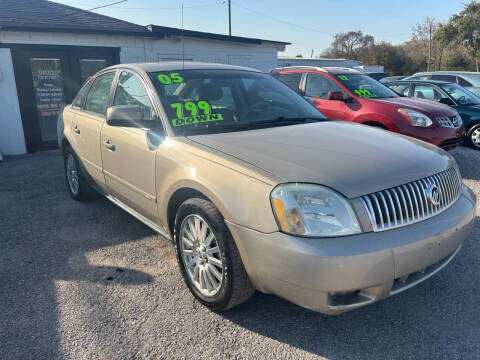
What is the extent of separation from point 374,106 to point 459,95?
3600mm

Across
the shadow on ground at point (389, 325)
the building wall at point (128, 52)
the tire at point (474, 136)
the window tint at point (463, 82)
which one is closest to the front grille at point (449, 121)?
the tire at point (474, 136)

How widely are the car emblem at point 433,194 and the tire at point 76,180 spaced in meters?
3.70

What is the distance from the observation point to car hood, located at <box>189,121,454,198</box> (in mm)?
2094

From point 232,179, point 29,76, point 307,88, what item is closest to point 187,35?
point 29,76

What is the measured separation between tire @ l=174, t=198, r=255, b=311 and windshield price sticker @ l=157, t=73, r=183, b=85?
1.19 metres

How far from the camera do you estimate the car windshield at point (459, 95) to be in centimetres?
816

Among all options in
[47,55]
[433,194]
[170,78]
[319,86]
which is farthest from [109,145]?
[47,55]

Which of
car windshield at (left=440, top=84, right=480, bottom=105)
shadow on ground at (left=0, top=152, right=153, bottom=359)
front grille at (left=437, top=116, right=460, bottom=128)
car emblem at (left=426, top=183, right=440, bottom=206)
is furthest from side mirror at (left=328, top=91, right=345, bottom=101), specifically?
car emblem at (left=426, top=183, right=440, bottom=206)

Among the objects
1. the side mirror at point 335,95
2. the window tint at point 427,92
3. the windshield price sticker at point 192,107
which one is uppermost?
the windshield price sticker at point 192,107

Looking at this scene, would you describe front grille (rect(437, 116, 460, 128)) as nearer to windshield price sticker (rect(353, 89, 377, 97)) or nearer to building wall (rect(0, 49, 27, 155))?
windshield price sticker (rect(353, 89, 377, 97))

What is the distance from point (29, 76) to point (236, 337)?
8281 mm

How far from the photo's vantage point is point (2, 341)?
7.59 ft

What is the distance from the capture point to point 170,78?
10.6ft

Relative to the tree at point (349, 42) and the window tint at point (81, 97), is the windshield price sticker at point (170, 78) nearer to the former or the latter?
the window tint at point (81, 97)
